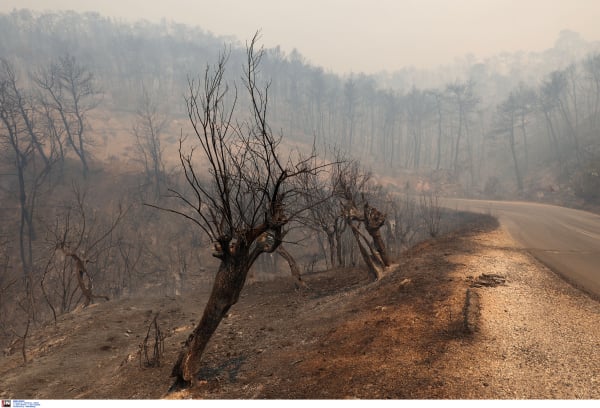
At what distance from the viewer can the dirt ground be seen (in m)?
5.00

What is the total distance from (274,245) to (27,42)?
95879 mm

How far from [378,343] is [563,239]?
1287 centimetres

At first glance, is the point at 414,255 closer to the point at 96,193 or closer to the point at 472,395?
the point at 472,395

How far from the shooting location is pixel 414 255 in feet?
43.1

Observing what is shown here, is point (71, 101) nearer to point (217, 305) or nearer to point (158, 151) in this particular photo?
point (158, 151)

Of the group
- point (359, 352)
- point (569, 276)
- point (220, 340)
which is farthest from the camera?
point (569, 276)

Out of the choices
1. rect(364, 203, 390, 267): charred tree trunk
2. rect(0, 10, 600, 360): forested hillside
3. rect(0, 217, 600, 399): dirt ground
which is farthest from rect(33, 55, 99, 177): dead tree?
rect(364, 203, 390, 267): charred tree trunk

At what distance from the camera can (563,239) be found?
14.7m

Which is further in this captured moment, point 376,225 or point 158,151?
point 158,151

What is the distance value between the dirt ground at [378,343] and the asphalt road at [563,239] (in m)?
0.68

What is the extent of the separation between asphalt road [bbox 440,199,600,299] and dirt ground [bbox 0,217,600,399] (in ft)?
2.23

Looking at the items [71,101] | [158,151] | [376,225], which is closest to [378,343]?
[376,225]

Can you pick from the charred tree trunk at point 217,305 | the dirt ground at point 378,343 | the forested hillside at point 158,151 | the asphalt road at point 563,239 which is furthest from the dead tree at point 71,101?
the asphalt road at point 563,239

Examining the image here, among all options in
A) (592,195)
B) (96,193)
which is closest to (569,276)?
(592,195)
